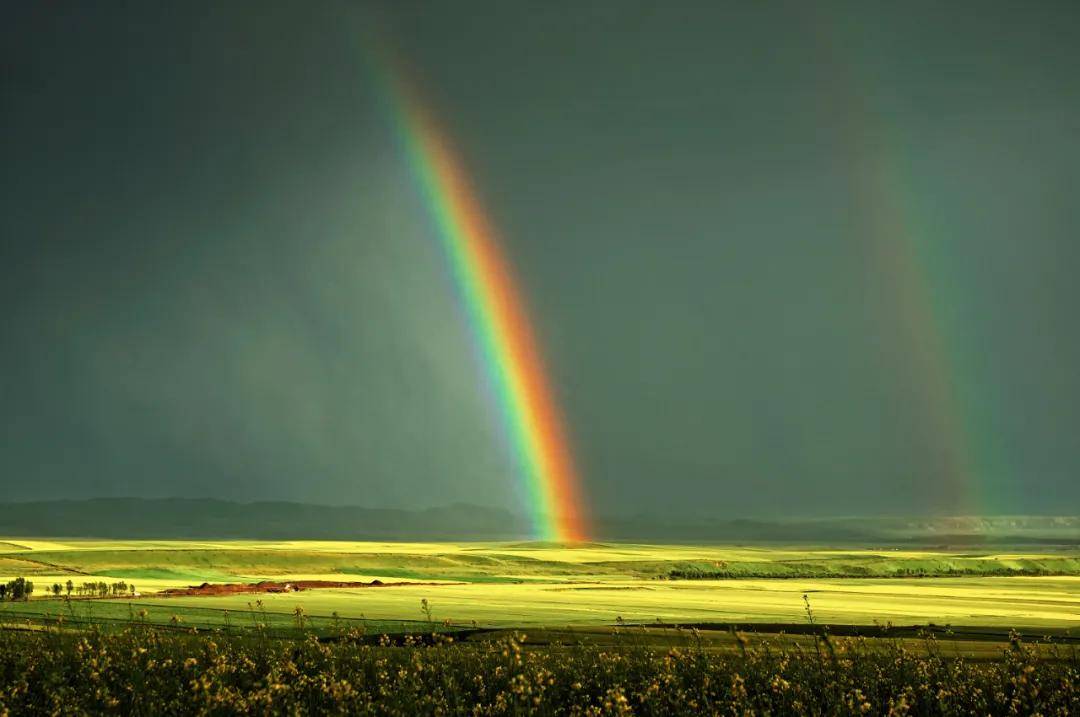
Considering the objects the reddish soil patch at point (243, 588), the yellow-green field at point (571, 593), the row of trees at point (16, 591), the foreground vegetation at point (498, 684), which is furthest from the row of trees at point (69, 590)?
the foreground vegetation at point (498, 684)

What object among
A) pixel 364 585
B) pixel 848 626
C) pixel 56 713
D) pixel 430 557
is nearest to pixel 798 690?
pixel 56 713

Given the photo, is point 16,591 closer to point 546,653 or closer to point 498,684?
point 546,653

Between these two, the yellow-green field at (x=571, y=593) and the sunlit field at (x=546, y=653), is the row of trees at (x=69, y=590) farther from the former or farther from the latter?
the yellow-green field at (x=571, y=593)

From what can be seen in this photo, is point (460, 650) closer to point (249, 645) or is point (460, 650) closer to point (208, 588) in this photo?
point (249, 645)

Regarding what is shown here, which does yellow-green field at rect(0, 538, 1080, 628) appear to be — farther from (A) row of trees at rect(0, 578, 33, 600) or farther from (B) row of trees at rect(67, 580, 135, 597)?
(B) row of trees at rect(67, 580, 135, 597)

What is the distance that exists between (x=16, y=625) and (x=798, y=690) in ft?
81.7

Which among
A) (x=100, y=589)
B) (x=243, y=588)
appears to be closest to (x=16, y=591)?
→ (x=100, y=589)

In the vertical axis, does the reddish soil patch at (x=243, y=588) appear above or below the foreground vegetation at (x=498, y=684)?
above

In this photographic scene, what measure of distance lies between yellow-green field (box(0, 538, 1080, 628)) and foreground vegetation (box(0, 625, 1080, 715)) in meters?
9.20

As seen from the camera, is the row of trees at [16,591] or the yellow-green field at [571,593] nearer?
the yellow-green field at [571,593]

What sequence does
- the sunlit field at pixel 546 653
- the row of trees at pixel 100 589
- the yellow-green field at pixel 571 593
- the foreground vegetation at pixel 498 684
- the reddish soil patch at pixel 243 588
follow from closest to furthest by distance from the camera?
the foreground vegetation at pixel 498 684
the sunlit field at pixel 546 653
the yellow-green field at pixel 571 593
the row of trees at pixel 100 589
the reddish soil patch at pixel 243 588

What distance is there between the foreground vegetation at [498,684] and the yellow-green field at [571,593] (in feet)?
30.2

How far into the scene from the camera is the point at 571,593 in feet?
194

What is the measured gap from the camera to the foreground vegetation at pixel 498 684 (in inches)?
624
